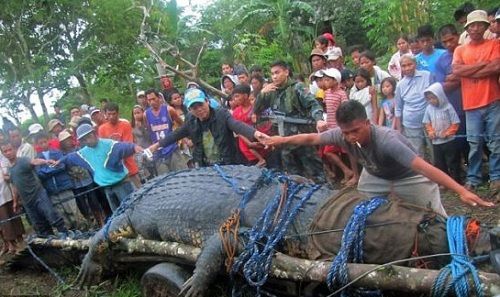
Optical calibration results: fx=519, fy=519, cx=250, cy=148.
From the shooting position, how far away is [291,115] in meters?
6.10

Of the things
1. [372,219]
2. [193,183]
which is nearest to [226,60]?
[193,183]

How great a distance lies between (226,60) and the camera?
2047 cm

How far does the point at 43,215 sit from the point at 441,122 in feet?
16.0

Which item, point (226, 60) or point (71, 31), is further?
A: point (226, 60)

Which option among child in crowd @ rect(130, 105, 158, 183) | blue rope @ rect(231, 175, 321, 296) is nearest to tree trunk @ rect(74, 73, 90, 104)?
child in crowd @ rect(130, 105, 158, 183)

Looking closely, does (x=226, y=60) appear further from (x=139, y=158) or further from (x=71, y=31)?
(x=139, y=158)

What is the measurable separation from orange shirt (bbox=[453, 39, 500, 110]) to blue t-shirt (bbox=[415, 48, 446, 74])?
770mm

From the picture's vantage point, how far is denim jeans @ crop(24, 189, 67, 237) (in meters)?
6.45

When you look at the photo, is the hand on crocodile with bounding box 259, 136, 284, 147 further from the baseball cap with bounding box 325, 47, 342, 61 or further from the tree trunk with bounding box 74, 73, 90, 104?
the tree trunk with bounding box 74, 73, 90, 104

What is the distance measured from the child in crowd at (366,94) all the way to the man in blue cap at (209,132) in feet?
5.93

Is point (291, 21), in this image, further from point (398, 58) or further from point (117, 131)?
point (117, 131)

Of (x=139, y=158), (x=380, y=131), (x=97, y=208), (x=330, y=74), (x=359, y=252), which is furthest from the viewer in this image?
(x=139, y=158)

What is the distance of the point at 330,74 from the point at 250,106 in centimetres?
105

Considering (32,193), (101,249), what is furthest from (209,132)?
(32,193)
